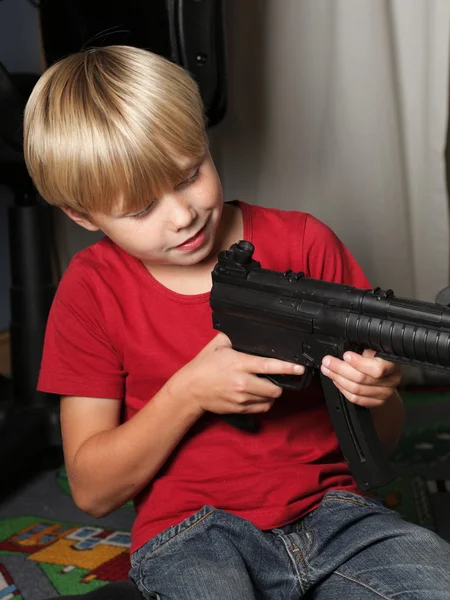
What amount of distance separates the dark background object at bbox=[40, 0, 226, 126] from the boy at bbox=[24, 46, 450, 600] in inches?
13.5

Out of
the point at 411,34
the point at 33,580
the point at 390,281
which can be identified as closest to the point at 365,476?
the point at 33,580

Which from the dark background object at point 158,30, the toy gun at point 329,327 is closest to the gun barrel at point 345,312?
the toy gun at point 329,327

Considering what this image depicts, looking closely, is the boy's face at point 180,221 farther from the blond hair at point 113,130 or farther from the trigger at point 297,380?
the trigger at point 297,380

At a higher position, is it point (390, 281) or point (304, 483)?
point (304, 483)

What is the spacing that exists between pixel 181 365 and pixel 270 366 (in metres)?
0.16

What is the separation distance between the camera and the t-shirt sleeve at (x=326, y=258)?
104 cm

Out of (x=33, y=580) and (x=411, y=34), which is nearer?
(x=33, y=580)

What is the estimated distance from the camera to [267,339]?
0.90m

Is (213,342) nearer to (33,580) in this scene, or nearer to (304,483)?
(304,483)

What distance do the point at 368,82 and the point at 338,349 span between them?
1.05 meters

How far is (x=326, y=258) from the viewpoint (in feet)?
3.42

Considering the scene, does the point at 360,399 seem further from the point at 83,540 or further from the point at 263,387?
the point at 83,540

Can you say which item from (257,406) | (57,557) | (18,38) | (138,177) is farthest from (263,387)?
(18,38)

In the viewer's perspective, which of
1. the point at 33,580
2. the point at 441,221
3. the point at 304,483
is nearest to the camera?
the point at 304,483
